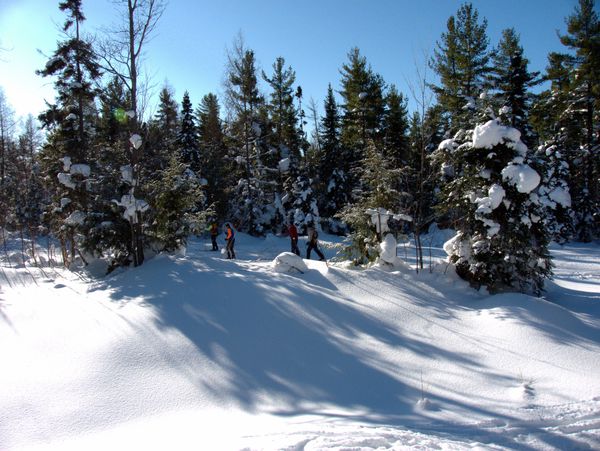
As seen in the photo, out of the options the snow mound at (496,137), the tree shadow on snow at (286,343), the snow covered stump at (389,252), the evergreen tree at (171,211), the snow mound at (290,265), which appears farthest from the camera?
the evergreen tree at (171,211)

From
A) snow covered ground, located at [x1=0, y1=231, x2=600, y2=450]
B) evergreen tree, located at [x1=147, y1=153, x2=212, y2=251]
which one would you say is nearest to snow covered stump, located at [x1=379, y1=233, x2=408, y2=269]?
snow covered ground, located at [x1=0, y1=231, x2=600, y2=450]

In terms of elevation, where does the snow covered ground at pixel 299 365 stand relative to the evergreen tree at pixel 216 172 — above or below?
below

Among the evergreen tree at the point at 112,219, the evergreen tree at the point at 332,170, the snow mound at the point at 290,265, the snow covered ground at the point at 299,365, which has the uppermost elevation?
the evergreen tree at the point at 332,170

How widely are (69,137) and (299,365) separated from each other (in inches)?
616

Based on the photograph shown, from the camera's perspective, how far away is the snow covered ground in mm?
3760

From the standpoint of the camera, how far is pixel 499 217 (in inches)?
299

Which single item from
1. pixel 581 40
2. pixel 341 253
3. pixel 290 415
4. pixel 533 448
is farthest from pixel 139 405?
pixel 581 40

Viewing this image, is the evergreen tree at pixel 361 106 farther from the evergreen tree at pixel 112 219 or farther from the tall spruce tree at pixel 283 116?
the evergreen tree at pixel 112 219

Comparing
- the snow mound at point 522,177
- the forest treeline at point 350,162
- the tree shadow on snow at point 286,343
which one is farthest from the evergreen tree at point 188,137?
the snow mound at point 522,177

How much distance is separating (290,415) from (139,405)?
1823 millimetres

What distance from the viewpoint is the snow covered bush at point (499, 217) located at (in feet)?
24.2

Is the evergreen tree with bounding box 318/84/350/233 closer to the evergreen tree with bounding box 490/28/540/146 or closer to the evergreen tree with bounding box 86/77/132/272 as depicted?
the evergreen tree with bounding box 490/28/540/146

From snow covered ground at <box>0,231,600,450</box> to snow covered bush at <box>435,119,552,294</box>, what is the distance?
0.67m

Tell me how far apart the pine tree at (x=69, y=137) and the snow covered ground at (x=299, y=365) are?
683cm
